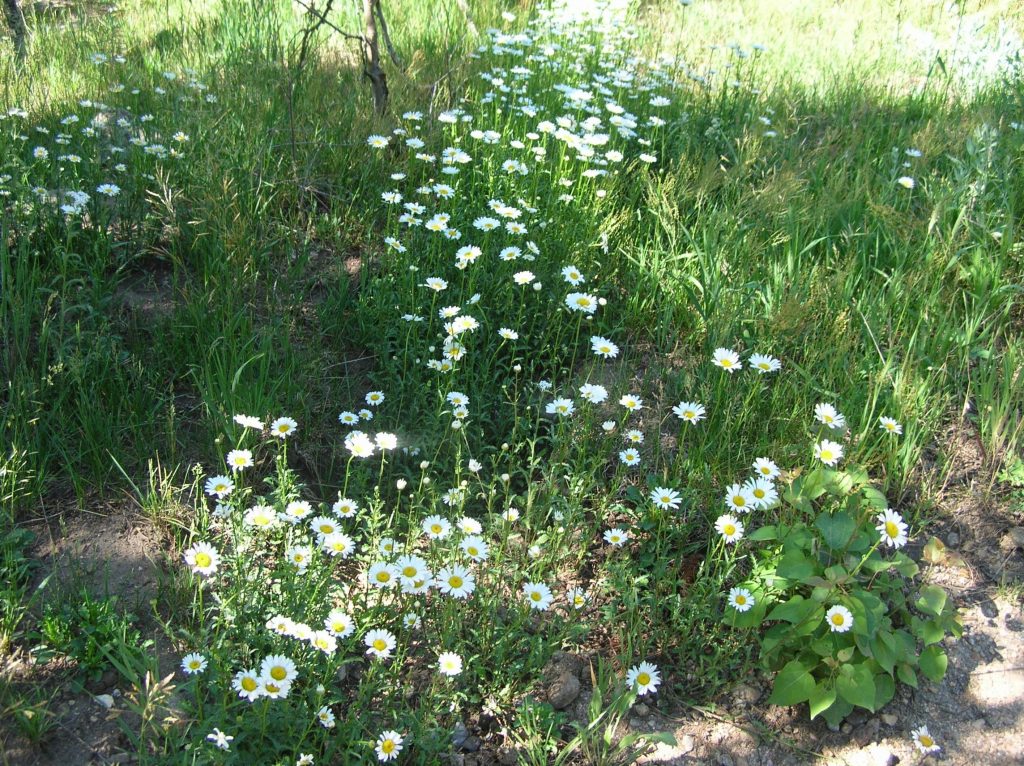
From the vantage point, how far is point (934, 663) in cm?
253

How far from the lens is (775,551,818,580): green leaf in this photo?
2.50m

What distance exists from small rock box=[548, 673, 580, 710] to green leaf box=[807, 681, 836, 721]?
67 cm

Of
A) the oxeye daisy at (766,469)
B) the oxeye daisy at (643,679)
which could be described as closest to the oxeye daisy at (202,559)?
the oxeye daisy at (643,679)

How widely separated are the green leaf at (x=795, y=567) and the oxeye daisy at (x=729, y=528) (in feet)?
0.48

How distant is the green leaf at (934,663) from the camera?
2.52 metres

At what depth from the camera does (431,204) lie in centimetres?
382

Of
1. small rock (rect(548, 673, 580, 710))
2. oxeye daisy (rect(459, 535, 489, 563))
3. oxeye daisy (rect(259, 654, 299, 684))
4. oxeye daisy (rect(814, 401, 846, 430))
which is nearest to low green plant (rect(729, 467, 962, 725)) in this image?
oxeye daisy (rect(814, 401, 846, 430))

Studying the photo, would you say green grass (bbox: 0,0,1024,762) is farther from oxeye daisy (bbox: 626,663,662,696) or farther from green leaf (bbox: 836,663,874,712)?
green leaf (bbox: 836,663,874,712)

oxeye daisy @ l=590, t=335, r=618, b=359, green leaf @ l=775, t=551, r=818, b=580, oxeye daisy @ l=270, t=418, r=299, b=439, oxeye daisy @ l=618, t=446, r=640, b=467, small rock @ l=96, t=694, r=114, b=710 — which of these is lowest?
small rock @ l=96, t=694, r=114, b=710

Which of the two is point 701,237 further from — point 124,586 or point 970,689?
point 124,586

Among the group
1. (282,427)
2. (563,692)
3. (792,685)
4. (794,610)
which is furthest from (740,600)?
(282,427)

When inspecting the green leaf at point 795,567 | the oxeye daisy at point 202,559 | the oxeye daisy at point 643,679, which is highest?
the oxeye daisy at point 202,559

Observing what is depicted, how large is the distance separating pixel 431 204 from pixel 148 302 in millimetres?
1259

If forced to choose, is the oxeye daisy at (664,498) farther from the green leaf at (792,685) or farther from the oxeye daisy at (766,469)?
the green leaf at (792,685)
